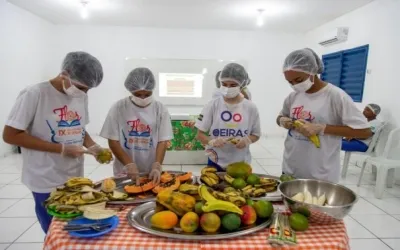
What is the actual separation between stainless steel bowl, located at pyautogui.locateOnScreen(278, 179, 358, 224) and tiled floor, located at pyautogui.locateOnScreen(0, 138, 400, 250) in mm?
1358

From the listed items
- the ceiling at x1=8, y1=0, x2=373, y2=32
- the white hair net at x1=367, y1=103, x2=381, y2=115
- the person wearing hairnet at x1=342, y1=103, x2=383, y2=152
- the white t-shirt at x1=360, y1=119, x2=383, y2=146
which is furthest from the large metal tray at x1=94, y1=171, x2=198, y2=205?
the ceiling at x1=8, y1=0, x2=373, y2=32

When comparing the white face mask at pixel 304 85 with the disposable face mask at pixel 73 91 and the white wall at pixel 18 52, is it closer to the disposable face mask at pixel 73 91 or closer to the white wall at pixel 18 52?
the disposable face mask at pixel 73 91

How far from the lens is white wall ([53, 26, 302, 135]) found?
6348mm

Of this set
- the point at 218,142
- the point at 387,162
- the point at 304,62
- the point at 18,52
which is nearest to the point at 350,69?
the point at 387,162

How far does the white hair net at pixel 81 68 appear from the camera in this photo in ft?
4.65

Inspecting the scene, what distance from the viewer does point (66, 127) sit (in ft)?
4.74

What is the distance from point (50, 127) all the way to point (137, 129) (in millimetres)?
470

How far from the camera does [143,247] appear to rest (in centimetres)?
88

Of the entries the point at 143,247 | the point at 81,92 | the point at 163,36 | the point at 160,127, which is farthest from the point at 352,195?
the point at 163,36

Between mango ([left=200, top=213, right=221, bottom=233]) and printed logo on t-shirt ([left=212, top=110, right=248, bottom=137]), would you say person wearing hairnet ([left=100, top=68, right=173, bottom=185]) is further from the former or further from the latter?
mango ([left=200, top=213, right=221, bottom=233])

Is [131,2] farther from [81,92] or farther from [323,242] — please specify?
[323,242]

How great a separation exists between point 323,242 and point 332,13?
508 centimetres

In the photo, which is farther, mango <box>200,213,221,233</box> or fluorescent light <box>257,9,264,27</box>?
fluorescent light <box>257,9,264,27</box>

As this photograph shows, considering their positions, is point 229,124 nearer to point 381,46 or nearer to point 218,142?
point 218,142
